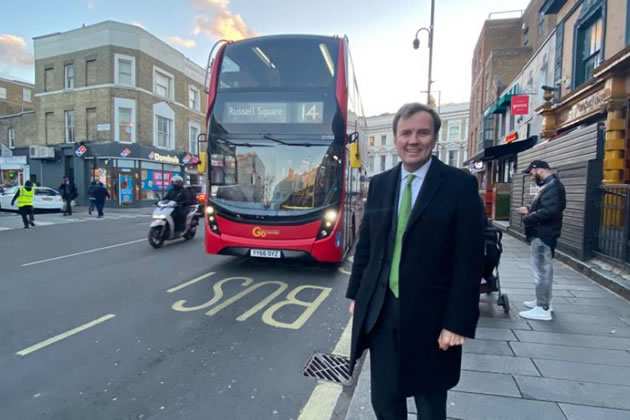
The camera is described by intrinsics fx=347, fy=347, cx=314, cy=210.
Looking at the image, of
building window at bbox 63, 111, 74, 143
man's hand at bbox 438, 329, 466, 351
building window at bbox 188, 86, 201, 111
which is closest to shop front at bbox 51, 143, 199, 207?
building window at bbox 63, 111, 74, 143

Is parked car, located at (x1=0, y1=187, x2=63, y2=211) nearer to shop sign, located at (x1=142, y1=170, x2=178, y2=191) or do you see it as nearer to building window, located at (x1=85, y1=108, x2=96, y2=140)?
building window, located at (x1=85, y1=108, x2=96, y2=140)

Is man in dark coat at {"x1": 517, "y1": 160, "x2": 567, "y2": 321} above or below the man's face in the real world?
below

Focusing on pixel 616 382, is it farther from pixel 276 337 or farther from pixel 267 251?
pixel 267 251

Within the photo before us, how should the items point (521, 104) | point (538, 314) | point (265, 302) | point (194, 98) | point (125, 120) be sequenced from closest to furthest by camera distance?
point (538, 314) < point (265, 302) < point (521, 104) < point (125, 120) < point (194, 98)

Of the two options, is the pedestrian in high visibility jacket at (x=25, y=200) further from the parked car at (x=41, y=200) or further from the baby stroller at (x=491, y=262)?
the baby stroller at (x=491, y=262)

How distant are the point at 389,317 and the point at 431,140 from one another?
0.96 m

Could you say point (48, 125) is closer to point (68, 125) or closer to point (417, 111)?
point (68, 125)

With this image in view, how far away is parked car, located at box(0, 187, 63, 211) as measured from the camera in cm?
1881

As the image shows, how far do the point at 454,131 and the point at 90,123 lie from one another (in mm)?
48757

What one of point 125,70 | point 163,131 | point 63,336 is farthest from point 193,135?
point 63,336

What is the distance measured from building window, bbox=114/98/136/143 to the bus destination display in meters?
21.1

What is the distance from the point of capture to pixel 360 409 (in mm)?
2551

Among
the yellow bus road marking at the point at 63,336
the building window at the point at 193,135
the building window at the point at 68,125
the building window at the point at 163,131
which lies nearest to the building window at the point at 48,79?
the building window at the point at 68,125

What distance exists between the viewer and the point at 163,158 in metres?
26.4
